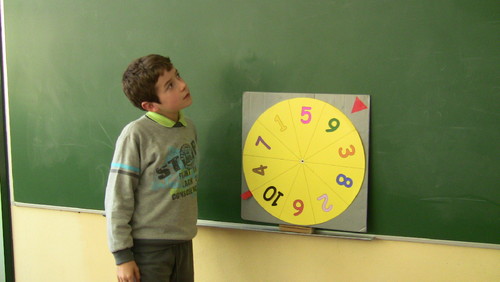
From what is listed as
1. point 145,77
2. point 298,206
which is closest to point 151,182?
point 145,77

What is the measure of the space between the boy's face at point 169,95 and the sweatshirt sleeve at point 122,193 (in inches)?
5.6

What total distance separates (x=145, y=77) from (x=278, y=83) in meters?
Result: 0.49

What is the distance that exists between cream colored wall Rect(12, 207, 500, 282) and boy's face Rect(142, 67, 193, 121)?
569 millimetres

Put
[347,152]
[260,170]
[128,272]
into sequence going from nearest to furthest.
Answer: [128,272] → [347,152] → [260,170]

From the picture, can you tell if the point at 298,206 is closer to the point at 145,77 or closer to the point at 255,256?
the point at 255,256

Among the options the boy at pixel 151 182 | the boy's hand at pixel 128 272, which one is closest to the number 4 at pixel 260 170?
the boy at pixel 151 182

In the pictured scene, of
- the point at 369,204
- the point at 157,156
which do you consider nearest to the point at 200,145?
the point at 157,156

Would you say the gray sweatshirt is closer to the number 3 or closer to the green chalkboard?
the green chalkboard

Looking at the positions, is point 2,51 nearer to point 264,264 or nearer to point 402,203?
point 264,264

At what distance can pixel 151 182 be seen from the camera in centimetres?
170

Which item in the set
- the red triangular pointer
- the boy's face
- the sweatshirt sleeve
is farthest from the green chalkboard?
the sweatshirt sleeve

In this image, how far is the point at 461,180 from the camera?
1680 mm

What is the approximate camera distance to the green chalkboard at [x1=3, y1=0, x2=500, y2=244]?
1652 mm

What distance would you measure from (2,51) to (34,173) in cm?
57
